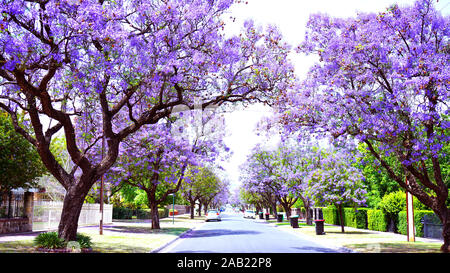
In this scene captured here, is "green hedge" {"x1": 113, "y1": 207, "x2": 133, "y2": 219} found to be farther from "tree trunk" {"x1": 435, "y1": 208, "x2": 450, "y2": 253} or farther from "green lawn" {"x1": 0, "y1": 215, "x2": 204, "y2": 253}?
"tree trunk" {"x1": 435, "y1": 208, "x2": 450, "y2": 253}

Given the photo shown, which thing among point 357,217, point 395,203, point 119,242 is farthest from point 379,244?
point 357,217

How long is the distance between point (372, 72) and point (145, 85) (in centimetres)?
889

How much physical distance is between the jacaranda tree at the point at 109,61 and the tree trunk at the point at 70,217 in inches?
1.4

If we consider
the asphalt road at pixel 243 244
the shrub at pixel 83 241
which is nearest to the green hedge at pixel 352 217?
the asphalt road at pixel 243 244

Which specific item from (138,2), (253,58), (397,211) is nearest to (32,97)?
(138,2)

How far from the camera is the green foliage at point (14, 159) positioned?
2323cm

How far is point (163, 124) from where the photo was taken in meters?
28.5

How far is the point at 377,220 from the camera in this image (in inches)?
1318

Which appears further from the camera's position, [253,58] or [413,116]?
[253,58]

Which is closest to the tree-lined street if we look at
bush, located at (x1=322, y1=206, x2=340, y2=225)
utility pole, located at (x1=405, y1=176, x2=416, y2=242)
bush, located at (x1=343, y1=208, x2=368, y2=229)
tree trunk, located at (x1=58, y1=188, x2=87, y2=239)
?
tree trunk, located at (x1=58, y1=188, x2=87, y2=239)

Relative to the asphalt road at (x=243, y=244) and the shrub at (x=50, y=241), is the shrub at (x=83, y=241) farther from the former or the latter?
the asphalt road at (x=243, y=244)

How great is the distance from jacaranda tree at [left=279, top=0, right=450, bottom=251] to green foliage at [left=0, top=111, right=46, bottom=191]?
15.0 m

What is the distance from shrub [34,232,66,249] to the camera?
591 inches

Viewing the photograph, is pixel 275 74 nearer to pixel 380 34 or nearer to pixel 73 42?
pixel 380 34
